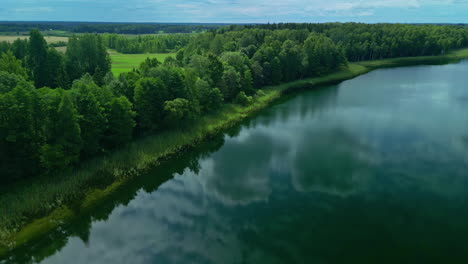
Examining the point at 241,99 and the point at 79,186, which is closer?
the point at 79,186

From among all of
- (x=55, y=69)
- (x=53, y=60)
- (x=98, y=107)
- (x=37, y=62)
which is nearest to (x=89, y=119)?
(x=98, y=107)

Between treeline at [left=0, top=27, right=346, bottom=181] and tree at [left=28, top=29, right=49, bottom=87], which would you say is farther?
tree at [left=28, top=29, right=49, bottom=87]

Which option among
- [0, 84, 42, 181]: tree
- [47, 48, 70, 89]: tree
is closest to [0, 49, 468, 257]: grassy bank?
[0, 84, 42, 181]: tree

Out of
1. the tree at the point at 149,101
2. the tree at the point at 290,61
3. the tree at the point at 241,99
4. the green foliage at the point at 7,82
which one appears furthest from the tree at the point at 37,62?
the tree at the point at 290,61

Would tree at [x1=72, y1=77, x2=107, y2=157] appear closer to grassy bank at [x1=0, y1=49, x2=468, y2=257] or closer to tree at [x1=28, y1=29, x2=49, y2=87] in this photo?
grassy bank at [x1=0, y1=49, x2=468, y2=257]

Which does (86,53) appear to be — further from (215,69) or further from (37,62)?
(215,69)

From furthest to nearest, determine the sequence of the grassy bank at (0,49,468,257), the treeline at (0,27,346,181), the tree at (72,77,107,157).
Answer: the tree at (72,77,107,157)
the treeline at (0,27,346,181)
the grassy bank at (0,49,468,257)

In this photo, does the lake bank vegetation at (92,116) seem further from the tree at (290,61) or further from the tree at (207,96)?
the tree at (290,61)
